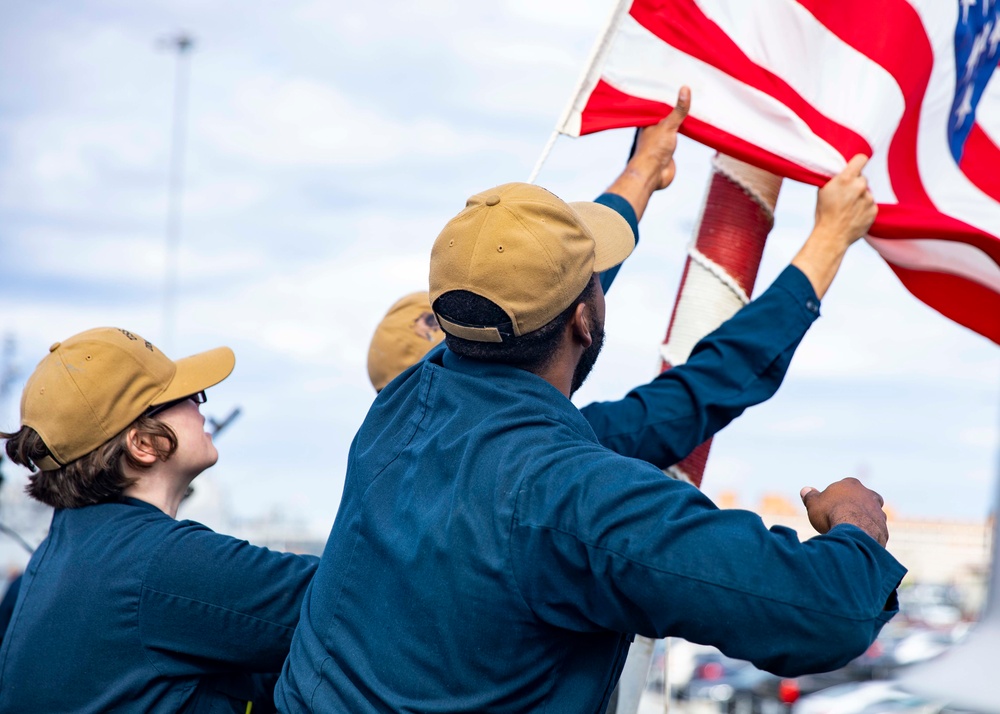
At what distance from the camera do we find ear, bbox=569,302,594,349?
197cm

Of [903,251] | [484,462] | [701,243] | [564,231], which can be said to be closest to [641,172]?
[701,243]

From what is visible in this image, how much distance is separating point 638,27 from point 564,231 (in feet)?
5.05

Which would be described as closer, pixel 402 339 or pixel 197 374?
pixel 197 374

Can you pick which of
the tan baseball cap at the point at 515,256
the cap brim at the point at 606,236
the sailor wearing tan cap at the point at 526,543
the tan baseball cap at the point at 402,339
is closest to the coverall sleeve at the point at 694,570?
the sailor wearing tan cap at the point at 526,543

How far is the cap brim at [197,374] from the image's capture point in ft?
8.82

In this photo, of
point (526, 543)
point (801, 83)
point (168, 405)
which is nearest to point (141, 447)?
point (168, 405)

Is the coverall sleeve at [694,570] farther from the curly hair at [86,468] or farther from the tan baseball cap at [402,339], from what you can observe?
the tan baseball cap at [402,339]

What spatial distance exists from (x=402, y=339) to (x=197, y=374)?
74 centimetres

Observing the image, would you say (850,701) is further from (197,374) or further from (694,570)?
(694,570)

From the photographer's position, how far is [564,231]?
74.7 inches

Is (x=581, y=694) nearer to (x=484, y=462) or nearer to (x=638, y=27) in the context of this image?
(x=484, y=462)

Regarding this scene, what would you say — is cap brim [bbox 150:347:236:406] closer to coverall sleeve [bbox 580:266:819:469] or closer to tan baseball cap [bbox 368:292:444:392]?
tan baseball cap [bbox 368:292:444:392]

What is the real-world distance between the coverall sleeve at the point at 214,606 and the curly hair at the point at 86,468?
29cm

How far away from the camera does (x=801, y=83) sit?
3.23 m
